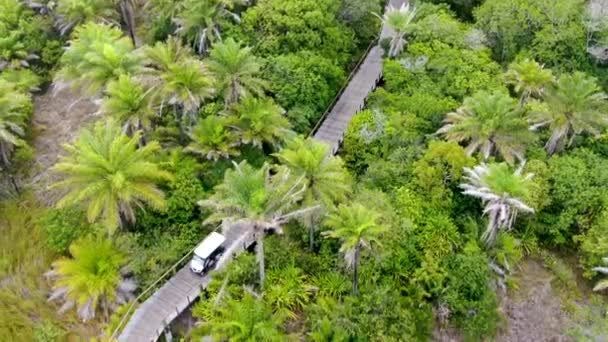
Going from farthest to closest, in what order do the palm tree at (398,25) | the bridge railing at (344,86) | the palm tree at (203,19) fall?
the palm tree at (398,25) < the palm tree at (203,19) < the bridge railing at (344,86)

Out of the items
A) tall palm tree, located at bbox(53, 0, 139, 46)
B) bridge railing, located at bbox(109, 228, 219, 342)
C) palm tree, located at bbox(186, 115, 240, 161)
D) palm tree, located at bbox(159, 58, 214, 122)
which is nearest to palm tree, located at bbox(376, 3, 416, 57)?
palm tree, located at bbox(186, 115, 240, 161)

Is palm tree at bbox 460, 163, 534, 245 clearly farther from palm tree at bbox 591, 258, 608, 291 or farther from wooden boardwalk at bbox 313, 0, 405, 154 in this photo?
wooden boardwalk at bbox 313, 0, 405, 154

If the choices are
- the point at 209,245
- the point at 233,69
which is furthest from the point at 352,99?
the point at 209,245

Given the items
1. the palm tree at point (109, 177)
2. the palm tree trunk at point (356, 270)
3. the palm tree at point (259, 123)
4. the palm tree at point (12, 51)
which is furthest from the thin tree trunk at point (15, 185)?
the palm tree trunk at point (356, 270)

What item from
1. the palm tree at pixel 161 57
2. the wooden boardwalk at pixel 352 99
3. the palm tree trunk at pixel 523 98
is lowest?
the wooden boardwalk at pixel 352 99

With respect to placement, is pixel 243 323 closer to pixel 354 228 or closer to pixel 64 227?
pixel 354 228

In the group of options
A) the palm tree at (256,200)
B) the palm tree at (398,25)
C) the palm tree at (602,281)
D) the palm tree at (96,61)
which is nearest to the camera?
the palm tree at (256,200)

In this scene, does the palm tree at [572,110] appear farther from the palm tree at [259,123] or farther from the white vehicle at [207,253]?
the white vehicle at [207,253]

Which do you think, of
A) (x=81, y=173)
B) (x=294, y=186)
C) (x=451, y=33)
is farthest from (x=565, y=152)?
(x=81, y=173)
